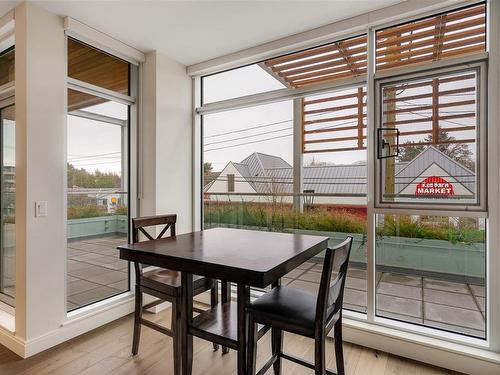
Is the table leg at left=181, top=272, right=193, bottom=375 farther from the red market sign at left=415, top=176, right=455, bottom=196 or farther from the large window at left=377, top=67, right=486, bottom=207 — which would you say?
the red market sign at left=415, top=176, right=455, bottom=196

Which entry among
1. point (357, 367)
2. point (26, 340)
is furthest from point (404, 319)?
point (26, 340)

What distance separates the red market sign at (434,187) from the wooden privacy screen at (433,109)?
0.28 metres

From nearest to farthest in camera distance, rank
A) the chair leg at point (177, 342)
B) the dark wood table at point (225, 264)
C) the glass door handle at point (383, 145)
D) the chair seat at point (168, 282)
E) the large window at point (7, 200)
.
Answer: the dark wood table at point (225, 264)
the chair leg at point (177, 342)
the chair seat at point (168, 282)
the glass door handle at point (383, 145)
the large window at point (7, 200)

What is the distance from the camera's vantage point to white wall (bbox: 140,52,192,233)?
9.95 ft

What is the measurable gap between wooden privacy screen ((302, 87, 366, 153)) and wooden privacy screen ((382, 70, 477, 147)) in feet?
0.77

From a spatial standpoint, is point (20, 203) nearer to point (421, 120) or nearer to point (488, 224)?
point (421, 120)

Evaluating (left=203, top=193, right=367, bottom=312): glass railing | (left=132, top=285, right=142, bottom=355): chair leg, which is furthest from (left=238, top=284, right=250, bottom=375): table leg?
(left=203, top=193, right=367, bottom=312): glass railing

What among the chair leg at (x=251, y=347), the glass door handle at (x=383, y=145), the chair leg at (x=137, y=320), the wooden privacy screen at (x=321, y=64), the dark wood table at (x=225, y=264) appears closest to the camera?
the dark wood table at (x=225, y=264)

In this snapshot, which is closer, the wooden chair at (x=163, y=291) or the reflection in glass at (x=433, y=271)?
the wooden chair at (x=163, y=291)

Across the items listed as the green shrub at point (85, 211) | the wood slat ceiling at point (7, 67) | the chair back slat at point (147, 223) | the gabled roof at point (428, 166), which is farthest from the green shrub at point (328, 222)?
the wood slat ceiling at point (7, 67)

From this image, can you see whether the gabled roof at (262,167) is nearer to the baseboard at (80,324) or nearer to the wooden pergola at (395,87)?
the wooden pergola at (395,87)

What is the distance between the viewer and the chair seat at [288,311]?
150 cm

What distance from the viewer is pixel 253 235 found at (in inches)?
90.0

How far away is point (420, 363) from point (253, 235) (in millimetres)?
1540
